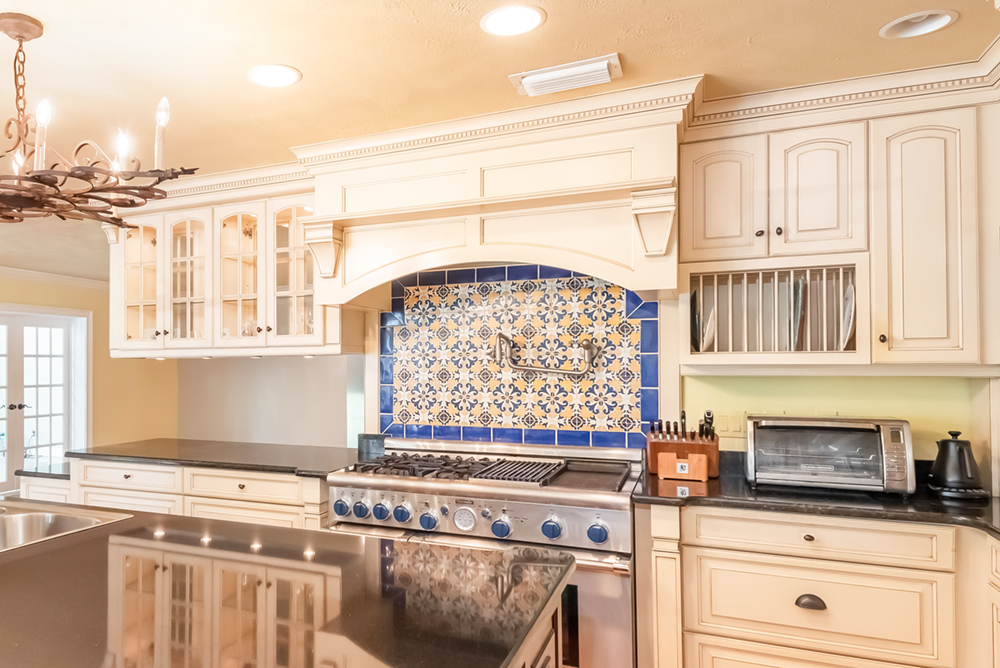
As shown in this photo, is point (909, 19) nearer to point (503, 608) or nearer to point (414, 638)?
point (503, 608)

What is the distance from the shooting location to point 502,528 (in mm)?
2215

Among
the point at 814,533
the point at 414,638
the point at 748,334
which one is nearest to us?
the point at 414,638

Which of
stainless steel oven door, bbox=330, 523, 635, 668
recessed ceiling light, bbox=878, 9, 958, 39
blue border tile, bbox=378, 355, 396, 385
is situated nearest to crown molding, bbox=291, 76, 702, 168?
recessed ceiling light, bbox=878, 9, 958, 39

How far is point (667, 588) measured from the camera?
6.61 feet

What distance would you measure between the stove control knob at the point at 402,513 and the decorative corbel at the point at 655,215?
1.38 m

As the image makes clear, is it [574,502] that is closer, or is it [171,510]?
[574,502]

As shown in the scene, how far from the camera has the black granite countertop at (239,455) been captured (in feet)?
8.95

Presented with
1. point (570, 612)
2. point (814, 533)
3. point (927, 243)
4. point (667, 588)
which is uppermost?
point (927, 243)

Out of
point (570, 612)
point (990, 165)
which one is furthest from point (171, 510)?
point (990, 165)

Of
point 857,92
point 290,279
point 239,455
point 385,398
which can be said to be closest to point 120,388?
point 239,455

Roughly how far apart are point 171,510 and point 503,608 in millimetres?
2514

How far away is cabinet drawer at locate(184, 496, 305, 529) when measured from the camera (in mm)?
2664

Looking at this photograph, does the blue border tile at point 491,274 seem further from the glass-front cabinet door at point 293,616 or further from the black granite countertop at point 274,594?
the glass-front cabinet door at point 293,616

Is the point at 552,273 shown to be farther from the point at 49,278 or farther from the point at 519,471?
the point at 49,278
